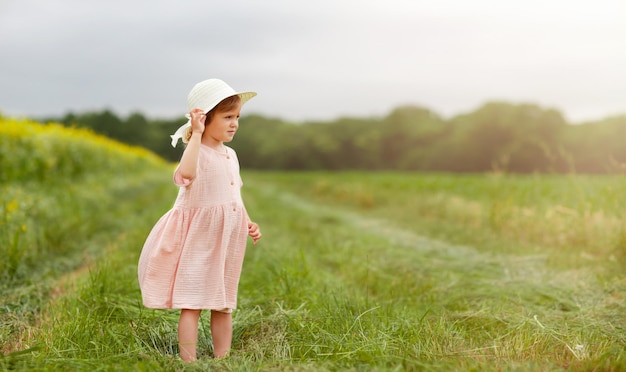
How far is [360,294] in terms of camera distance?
4.38 meters

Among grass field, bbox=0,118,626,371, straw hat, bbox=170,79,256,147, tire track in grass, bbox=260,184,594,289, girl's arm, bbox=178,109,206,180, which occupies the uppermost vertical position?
straw hat, bbox=170,79,256,147

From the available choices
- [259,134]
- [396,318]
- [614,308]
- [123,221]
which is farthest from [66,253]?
[259,134]

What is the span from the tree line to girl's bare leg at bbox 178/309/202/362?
2100cm

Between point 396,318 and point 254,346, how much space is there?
885 millimetres

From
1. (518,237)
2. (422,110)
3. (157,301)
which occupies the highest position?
(422,110)

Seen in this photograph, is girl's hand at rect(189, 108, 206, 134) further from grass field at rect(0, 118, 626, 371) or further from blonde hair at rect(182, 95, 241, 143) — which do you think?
grass field at rect(0, 118, 626, 371)

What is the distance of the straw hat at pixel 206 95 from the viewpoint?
2.84 metres

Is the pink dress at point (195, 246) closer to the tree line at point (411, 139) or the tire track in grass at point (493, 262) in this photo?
the tire track in grass at point (493, 262)

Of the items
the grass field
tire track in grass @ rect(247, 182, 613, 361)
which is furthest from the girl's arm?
tire track in grass @ rect(247, 182, 613, 361)

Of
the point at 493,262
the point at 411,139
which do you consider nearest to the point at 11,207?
the point at 493,262

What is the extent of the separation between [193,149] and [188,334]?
Result: 3.10 feet

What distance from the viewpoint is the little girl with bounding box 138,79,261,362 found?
284 cm

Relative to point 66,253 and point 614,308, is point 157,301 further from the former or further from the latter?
point 66,253

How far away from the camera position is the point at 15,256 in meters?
4.59
